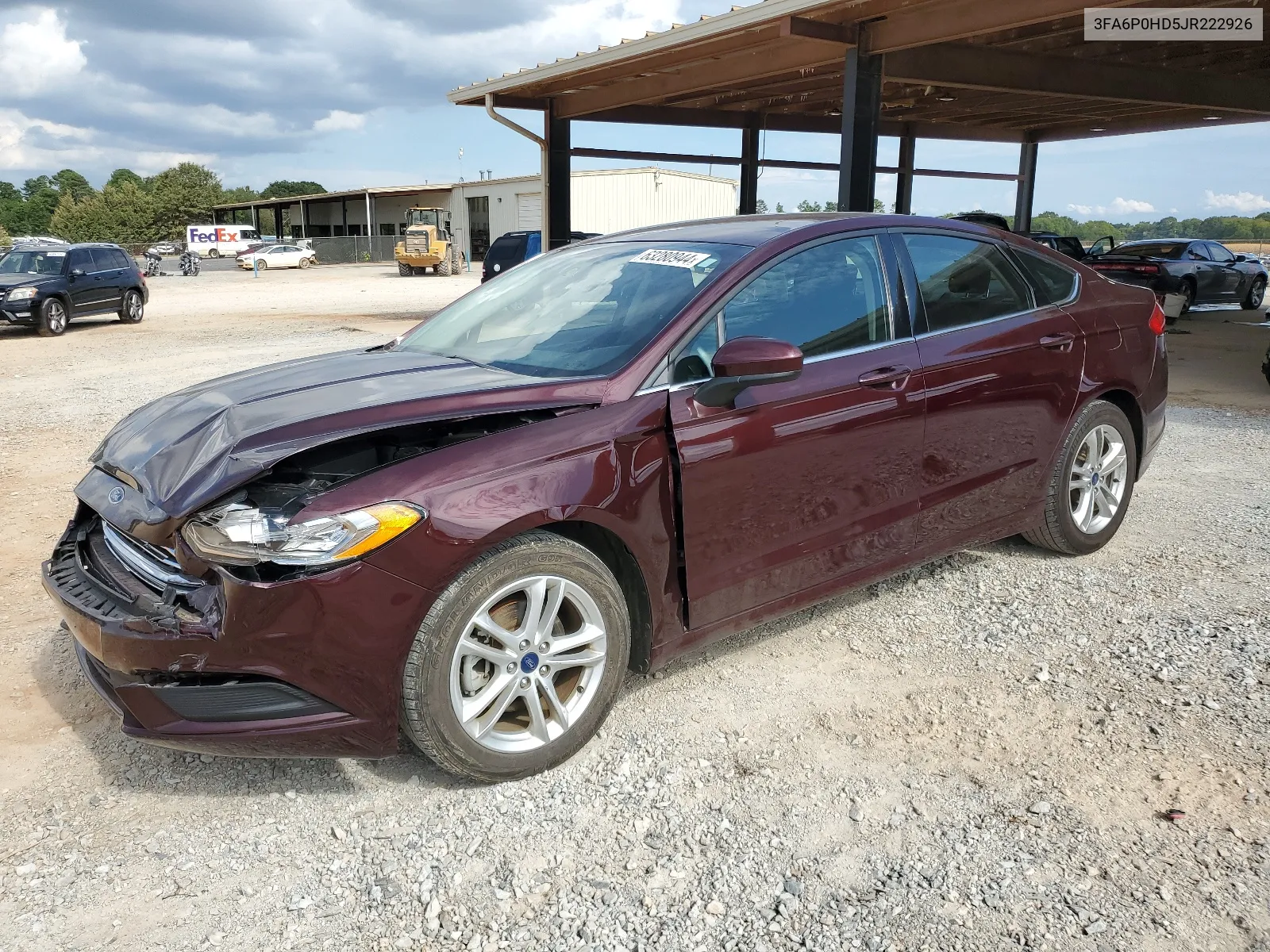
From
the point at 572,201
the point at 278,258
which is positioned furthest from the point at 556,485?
the point at 278,258

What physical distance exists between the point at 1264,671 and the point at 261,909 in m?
3.44

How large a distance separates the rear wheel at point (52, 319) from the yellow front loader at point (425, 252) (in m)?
24.5

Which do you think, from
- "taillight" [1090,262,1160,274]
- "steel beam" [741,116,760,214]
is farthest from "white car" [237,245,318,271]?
"taillight" [1090,262,1160,274]

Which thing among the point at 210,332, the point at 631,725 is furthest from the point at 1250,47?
the point at 210,332

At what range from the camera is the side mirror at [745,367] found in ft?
9.93

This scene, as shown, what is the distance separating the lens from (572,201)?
158 ft

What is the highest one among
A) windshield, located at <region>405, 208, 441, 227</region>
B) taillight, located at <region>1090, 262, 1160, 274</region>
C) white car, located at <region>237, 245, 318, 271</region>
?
windshield, located at <region>405, 208, 441, 227</region>

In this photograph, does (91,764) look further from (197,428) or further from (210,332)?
(210,332)

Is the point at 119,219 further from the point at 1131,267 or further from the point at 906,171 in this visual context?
the point at 1131,267

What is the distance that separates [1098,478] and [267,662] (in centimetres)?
387

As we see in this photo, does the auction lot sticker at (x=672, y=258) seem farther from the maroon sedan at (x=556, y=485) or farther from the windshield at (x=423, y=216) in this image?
the windshield at (x=423, y=216)

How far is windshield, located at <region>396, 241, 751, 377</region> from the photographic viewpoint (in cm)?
330

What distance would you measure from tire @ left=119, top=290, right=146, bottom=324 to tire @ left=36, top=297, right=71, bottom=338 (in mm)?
1744

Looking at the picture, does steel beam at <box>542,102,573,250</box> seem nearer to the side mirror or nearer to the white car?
the side mirror
